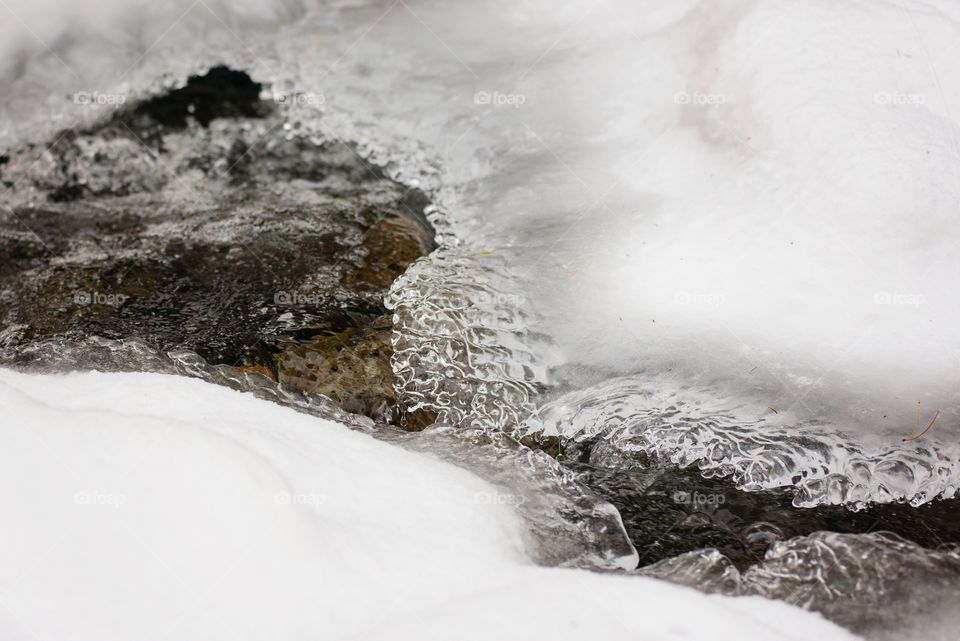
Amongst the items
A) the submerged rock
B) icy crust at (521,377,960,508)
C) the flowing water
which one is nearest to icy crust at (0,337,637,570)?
the flowing water

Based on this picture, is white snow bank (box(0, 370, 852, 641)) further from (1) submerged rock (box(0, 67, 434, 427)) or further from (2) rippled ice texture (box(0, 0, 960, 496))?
(2) rippled ice texture (box(0, 0, 960, 496))

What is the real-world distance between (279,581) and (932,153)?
2.73 meters

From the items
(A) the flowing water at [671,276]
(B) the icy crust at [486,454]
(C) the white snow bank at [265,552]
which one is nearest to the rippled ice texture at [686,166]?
(A) the flowing water at [671,276]

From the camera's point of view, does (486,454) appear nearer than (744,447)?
Yes

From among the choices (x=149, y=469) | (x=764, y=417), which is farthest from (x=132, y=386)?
(x=764, y=417)

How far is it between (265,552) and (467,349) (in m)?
1.20

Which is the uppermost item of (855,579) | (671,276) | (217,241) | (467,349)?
(217,241)

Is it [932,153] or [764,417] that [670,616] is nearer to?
[764,417]

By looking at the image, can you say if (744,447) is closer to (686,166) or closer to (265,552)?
(686,166)

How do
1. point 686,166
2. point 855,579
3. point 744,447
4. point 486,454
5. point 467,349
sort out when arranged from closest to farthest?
point 855,579, point 486,454, point 744,447, point 467,349, point 686,166

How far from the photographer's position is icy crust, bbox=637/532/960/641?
1.61m

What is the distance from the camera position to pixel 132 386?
7.00 feet

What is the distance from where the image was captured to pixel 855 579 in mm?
1717

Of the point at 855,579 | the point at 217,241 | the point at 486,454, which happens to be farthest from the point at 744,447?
the point at 217,241
